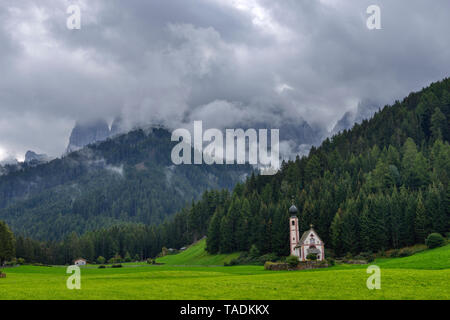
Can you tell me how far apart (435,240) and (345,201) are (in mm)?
30609

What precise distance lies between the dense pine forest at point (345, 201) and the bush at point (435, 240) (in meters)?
7.91

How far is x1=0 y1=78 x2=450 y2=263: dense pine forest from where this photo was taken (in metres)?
96.1

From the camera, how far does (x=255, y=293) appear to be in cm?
3388

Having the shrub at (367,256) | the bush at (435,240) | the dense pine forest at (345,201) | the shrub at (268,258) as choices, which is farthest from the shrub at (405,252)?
the shrub at (268,258)

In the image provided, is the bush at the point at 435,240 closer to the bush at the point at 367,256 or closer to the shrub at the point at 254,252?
the bush at the point at 367,256

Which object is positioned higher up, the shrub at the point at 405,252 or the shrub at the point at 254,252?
the shrub at the point at 405,252

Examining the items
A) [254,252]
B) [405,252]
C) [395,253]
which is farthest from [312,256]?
[254,252]

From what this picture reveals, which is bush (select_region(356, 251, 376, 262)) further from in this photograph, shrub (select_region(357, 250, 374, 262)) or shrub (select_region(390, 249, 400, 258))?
shrub (select_region(390, 249, 400, 258))

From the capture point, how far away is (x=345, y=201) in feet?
365

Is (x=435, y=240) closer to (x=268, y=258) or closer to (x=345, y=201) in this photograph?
(x=345, y=201)

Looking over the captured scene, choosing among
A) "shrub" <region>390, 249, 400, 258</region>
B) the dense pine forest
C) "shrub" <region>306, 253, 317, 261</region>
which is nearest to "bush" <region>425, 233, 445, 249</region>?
"shrub" <region>390, 249, 400, 258</region>

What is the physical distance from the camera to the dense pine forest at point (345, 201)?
96.1m
